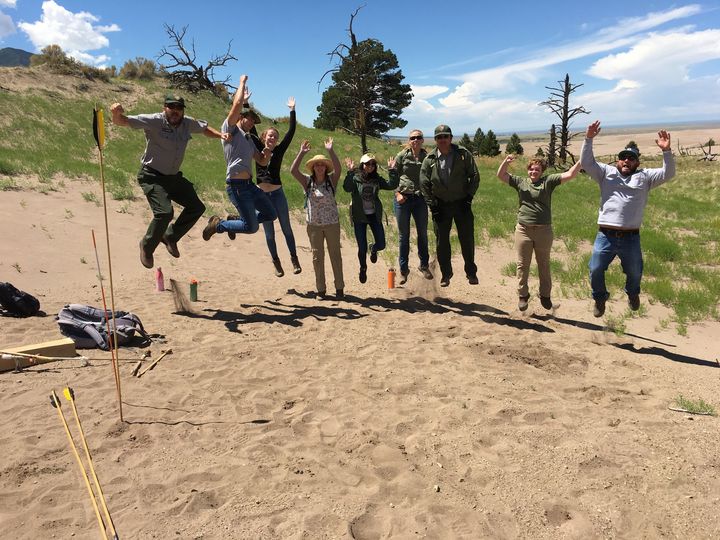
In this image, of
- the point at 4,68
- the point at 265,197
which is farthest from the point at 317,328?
the point at 4,68

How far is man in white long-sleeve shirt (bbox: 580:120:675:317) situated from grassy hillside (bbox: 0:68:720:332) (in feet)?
7.22

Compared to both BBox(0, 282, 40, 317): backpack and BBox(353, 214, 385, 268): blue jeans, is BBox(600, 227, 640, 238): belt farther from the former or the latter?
BBox(0, 282, 40, 317): backpack

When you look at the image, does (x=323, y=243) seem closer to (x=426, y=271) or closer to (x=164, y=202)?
(x=426, y=271)

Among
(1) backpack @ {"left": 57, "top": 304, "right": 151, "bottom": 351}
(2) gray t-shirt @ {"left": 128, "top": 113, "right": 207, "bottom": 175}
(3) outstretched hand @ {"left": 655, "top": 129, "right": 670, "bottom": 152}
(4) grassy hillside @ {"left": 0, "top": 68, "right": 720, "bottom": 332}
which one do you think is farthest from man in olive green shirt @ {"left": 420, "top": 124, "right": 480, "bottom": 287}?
(1) backpack @ {"left": 57, "top": 304, "right": 151, "bottom": 351}

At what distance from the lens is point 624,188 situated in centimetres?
573

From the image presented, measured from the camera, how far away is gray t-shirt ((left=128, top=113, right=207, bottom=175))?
5.98m

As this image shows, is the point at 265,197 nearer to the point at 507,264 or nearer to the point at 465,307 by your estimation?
the point at 465,307

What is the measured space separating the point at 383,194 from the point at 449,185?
39.7ft

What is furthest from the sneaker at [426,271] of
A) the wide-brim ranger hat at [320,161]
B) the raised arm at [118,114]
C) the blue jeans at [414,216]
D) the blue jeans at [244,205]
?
the raised arm at [118,114]

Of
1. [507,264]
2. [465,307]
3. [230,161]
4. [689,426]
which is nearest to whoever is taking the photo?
[689,426]

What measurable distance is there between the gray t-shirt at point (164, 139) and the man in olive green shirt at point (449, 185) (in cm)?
308

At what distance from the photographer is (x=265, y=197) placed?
282 inches

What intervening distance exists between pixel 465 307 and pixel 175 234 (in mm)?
4530

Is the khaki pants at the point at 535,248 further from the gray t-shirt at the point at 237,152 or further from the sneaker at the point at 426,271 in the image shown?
the gray t-shirt at the point at 237,152
